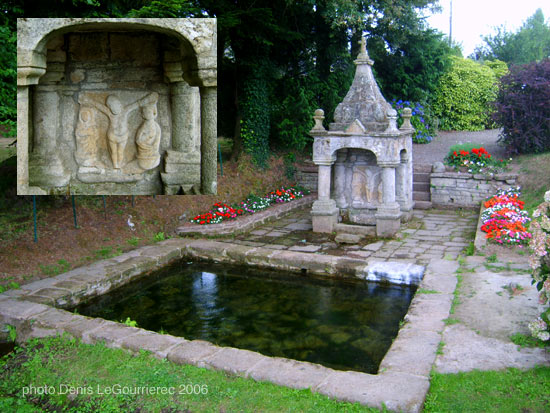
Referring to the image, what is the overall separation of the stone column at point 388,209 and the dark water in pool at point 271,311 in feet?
6.93

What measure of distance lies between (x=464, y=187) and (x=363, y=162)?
10.3 feet

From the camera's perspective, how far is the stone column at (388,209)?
8.62 m

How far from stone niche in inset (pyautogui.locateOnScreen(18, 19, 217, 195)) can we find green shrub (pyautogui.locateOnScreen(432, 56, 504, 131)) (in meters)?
14.3

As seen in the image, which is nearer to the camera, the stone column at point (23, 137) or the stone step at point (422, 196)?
the stone column at point (23, 137)

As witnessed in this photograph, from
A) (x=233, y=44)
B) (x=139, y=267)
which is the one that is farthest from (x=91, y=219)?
(x=233, y=44)

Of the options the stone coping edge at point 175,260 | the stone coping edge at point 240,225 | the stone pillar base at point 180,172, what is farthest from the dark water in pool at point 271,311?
the stone pillar base at point 180,172

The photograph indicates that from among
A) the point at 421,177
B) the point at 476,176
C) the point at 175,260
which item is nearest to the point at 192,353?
the point at 175,260

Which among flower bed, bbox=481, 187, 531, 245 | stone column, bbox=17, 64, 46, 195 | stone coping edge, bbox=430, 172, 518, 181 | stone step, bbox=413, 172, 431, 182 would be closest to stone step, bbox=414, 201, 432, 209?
stone coping edge, bbox=430, 172, 518, 181

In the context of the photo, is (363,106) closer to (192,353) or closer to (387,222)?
(387,222)

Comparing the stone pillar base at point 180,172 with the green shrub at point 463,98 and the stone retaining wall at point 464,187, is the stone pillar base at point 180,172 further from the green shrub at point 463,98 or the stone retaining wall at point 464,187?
the green shrub at point 463,98

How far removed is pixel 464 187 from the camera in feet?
36.3

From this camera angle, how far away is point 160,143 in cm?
466

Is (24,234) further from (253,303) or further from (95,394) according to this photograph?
(95,394)

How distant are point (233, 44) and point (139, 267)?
6395mm
